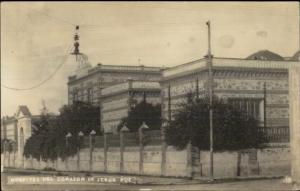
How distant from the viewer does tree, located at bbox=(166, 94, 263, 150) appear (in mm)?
32094

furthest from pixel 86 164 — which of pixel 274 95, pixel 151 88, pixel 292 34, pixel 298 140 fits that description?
pixel 298 140

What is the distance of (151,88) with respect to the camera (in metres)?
54.4

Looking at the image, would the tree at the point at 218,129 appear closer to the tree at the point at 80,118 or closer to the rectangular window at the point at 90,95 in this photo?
the tree at the point at 80,118

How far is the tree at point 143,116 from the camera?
162 feet

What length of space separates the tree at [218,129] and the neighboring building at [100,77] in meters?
28.5

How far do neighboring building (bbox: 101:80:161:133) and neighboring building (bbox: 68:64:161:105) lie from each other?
3.91 m

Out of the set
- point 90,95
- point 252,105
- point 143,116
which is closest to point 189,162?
point 252,105

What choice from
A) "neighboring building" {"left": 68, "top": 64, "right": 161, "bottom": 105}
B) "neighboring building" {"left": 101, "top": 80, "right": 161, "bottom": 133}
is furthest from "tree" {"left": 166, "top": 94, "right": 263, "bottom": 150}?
"neighboring building" {"left": 68, "top": 64, "right": 161, "bottom": 105}

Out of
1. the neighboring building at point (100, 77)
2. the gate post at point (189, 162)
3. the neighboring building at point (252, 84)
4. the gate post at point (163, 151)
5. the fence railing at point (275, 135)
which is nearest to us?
the gate post at point (189, 162)

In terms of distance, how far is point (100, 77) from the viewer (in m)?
62.5

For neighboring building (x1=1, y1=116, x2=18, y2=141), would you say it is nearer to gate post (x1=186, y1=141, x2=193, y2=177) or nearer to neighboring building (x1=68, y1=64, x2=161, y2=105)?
neighboring building (x1=68, y1=64, x2=161, y2=105)

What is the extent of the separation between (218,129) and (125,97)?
23.2 m

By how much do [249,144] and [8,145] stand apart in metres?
46.4

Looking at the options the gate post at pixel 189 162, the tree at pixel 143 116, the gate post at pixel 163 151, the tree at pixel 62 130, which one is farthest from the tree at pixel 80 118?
the gate post at pixel 189 162
